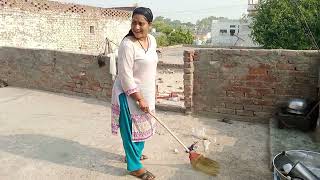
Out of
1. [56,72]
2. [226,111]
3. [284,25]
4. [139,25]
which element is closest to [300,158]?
[139,25]

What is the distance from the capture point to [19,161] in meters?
3.98

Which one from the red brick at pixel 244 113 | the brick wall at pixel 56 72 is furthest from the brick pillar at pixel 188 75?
the brick wall at pixel 56 72

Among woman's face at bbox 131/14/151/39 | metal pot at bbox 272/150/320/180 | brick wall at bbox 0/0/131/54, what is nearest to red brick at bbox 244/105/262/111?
metal pot at bbox 272/150/320/180

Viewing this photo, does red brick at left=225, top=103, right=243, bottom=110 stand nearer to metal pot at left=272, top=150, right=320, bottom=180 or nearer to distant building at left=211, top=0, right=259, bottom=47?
metal pot at left=272, top=150, right=320, bottom=180

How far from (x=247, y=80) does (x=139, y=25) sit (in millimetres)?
2596

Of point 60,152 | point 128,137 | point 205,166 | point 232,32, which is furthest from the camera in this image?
point 232,32

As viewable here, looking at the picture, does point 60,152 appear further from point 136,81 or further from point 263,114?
point 263,114

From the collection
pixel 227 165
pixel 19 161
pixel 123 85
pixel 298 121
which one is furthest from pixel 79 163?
pixel 298 121

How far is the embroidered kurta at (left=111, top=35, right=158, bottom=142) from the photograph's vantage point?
3.15 m

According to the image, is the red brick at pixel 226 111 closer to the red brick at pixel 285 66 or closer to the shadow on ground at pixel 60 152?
the red brick at pixel 285 66

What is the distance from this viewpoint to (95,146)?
14.5 ft

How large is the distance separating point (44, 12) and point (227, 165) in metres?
12.5

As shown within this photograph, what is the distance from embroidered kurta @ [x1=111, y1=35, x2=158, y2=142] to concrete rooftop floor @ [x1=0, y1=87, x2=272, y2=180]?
1.92 feet

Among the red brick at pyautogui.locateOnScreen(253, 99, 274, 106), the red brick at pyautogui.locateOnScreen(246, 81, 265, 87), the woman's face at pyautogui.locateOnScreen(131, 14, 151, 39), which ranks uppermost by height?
the woman's face at pyautogui.locateOnScreen(131, 14, 151, 39)
